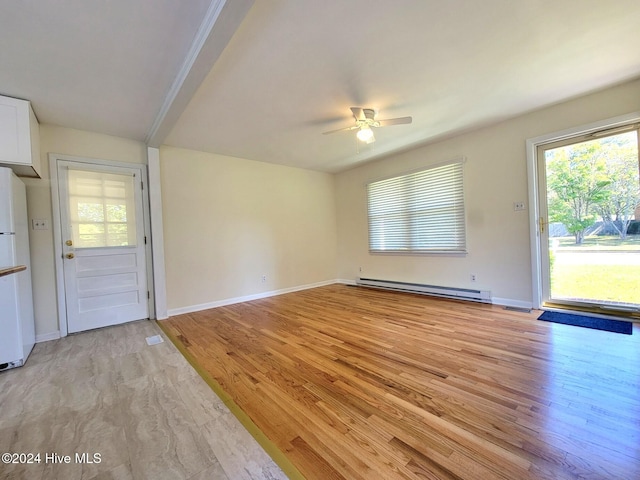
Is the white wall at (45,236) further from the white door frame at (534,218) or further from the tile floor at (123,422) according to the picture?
the white door frame at (534,218)

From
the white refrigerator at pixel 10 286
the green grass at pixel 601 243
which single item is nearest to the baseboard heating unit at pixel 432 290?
the green grass at pixel 601 243

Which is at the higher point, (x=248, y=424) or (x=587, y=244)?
(x=587, y=244)

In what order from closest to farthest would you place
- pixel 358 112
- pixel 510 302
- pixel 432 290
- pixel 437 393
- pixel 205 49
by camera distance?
pixel 437 393
pixel 205 49
pixel 358 112
pixel 510 302
pixel 432 290

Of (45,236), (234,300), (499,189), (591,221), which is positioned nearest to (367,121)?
(499,189)

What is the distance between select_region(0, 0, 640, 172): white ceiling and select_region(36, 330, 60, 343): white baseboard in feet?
8.54

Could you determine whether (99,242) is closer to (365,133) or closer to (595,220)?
(365,133)

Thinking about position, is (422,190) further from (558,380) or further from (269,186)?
(558,380)

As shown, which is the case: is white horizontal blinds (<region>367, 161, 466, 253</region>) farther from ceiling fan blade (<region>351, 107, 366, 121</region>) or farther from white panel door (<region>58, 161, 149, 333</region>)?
white panel door (<region>58, 161, 149, 333</region>)

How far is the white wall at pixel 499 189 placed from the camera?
324 centimetres

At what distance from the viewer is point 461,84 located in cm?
278

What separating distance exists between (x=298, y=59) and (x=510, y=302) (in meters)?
4.15

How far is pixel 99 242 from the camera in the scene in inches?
142

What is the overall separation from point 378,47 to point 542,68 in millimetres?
1741

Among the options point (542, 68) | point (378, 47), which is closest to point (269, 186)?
point (378, 47)
